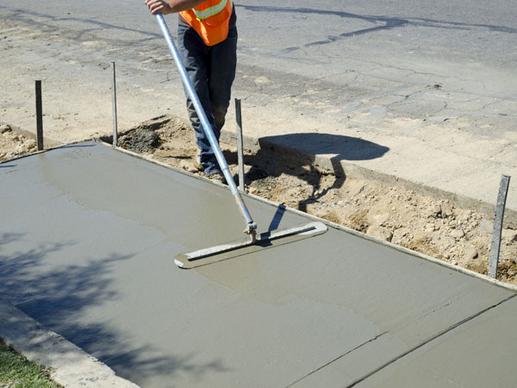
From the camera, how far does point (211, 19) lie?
19.9ft

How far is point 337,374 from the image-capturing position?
3637 mm

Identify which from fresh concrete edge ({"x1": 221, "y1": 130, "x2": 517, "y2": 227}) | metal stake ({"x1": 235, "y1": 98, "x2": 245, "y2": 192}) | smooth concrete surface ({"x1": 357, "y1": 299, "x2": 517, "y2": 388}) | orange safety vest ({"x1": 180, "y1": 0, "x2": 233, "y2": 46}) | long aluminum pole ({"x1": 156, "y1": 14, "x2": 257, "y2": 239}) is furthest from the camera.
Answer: orange safety vest ({"x1": 180, "y1": 0, "x2": 233, "y2": 46})

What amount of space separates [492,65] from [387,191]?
337 cm

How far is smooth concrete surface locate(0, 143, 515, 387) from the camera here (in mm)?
3760

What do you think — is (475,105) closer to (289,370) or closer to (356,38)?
(356,38)

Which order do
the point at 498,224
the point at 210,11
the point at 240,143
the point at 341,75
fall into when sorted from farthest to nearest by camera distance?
the point at 341,75 → the point at 210,11 → the point at 240,143 → the point at 498,224

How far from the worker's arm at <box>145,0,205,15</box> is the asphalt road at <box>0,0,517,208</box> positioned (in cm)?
137

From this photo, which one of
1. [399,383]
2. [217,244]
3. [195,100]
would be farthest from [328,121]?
[399,383]

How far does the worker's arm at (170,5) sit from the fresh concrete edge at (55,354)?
2.47m

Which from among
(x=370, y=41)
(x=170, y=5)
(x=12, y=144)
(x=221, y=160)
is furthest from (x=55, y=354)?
(x=370, y=41)

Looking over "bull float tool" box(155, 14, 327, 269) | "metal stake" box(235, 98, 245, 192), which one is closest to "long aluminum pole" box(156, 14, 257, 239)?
"bull float tool" box(155, 14, 327, 269)

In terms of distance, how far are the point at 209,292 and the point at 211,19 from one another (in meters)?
2.40

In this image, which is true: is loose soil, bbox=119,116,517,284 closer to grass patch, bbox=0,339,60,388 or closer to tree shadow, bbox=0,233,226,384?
tree shadow, bbox=0,233,226,384

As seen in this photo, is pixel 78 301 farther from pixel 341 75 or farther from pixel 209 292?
pixel 341 75
